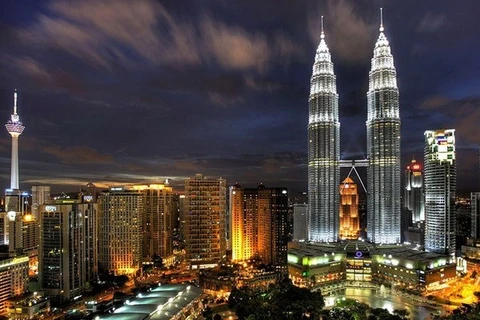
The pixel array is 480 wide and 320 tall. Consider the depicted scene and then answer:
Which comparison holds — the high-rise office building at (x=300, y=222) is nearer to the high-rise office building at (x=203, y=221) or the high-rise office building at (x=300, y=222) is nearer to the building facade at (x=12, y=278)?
the high-rise office building at (x=203, y=221)

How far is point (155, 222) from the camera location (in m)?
39.1

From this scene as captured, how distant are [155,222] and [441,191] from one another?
2719 centimetres

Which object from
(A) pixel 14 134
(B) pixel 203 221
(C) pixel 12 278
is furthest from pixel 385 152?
(A) pixel 14 134

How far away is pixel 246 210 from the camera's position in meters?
39.4

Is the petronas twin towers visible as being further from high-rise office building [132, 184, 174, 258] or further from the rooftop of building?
high-rise office building [132, 184, 174, 258]

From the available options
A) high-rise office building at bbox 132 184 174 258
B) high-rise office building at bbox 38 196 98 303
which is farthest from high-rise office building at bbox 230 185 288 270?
high-rise office building at bbox 38 196 98 303

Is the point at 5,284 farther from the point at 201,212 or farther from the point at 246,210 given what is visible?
the point at 246,210

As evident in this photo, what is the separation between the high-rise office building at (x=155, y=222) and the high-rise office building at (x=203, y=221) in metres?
5.09

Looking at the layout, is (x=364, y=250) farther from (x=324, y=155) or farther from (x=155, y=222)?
(x=155, y=222)

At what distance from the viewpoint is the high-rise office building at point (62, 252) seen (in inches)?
1046

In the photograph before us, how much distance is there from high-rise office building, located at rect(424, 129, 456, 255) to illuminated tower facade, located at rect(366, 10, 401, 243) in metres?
3.16

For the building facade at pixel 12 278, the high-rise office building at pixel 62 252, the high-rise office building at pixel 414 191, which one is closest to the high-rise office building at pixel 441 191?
the high-rise office building at pixel 414 191

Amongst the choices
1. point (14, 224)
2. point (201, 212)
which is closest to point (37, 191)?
point (14, 224)

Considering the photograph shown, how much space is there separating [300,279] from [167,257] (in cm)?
1551
